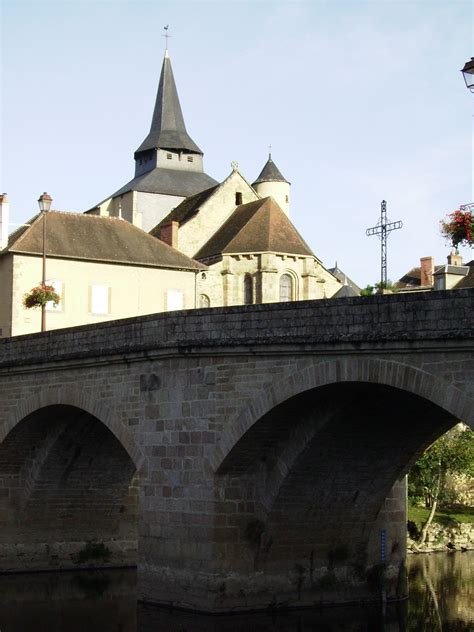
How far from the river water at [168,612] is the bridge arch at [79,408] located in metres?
2.61

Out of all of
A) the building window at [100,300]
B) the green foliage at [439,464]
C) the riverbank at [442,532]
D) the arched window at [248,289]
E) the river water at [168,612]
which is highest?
the arched window at [248,289]

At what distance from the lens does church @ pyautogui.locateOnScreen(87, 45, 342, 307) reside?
47.9 metres

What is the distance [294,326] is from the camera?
54.1 ft

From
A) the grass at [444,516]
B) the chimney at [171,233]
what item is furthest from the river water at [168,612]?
the chimney at [171,233]

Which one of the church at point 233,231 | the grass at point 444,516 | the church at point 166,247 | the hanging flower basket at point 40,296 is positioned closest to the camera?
the hanging flower basket at point 40,296

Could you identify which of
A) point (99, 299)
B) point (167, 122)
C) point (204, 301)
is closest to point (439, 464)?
point (99, 299)

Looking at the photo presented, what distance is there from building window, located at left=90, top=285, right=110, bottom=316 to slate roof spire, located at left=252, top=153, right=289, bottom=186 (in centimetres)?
2602

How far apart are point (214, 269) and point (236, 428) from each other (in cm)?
3140

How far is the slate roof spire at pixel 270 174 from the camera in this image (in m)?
59.6

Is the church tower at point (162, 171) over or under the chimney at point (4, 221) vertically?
over

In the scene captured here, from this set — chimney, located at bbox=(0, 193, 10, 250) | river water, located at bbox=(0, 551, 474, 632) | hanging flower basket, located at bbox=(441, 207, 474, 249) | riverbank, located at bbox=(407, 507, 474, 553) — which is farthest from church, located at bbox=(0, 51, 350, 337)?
hanging flower basket, located at bbox=(441, 207, 474, 249)

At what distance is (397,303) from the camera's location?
15.2 metres

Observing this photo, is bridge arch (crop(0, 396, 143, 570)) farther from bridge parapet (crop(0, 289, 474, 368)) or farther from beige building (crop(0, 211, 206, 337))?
beige building (crop(0, 211, 206, 337))

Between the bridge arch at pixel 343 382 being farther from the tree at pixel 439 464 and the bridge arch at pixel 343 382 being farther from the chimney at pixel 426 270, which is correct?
the chimney at pixel 426 270
